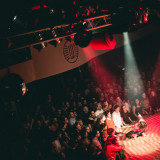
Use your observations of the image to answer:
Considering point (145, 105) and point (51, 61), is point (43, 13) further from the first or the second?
point (145, 105)

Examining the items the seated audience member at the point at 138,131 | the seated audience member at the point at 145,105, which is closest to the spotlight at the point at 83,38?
the seated audience member at the point at 138,131

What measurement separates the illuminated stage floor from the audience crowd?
1.32ft

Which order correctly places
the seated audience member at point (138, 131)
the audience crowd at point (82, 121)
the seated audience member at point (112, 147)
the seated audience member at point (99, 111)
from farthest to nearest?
the seated audience member at point (99, 111), the seated audience member at point (138, 131), the audience crowd at point (82, 121), the seated audience member at point (112, 147)

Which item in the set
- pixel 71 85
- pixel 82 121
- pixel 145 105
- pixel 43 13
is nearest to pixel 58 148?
pixel 82 121

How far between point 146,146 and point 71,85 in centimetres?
389

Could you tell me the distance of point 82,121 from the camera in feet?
18.7

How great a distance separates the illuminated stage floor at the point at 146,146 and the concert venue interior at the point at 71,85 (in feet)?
0.08

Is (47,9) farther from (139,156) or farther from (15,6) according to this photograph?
(139,156)

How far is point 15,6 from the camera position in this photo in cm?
262

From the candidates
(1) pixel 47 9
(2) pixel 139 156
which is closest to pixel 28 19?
(1) pixel 47 9

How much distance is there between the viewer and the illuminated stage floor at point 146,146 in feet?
14.0

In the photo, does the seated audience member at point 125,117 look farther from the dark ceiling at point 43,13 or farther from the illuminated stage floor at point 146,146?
the dark ceiling at point 43,13

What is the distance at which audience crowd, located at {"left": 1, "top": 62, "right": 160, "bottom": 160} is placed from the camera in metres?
4.14

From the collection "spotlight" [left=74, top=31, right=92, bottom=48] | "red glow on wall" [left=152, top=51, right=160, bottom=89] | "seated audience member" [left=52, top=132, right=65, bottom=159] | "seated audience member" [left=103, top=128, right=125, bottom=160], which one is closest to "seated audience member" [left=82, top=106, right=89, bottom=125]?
"seated audience member" [left=52, top=132, right=65, bottom=159]
